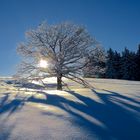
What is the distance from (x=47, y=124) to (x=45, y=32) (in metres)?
21.3

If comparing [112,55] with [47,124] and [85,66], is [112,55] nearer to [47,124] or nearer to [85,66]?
[85,66]

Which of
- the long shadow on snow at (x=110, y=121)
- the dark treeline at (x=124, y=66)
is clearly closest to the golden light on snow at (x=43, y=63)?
the long shadow on snow at (x=110, y=121)

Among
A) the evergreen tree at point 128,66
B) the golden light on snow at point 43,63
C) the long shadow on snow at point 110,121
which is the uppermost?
the evergreen tree at point 128,66

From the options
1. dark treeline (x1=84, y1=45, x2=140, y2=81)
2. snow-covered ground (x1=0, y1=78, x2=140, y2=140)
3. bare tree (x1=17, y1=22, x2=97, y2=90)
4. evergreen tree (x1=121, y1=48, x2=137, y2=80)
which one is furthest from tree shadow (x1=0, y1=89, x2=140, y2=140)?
evergreen tree (x1=121, y1=48, x2=137, y2=80)

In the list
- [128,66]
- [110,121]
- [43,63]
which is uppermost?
[128,66]

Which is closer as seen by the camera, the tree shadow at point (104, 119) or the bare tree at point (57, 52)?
the tree shadow at point (104, 119)

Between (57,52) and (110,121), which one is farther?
(57,52)

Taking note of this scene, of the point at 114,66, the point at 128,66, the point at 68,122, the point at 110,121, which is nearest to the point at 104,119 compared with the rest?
the point at 110,121

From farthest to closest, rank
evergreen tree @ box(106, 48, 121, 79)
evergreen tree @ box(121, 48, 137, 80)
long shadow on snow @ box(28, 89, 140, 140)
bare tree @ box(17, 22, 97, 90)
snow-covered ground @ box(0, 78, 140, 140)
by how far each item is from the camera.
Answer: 1. evergreen tree @ box(106, 48, 121, 79)
2. evergreen tree @ box(121, 48, 137, 80)
3. bare tree @ box(17, 22, 97, 90)
4. long shadow on snow @ box(28, 89, 140, 140)
5. snow-covered ground @ box(0, 78, 140, 140)

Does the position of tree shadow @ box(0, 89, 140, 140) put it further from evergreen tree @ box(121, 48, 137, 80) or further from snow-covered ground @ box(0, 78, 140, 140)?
evergreen tree @ box(121, 48, 137, 80)

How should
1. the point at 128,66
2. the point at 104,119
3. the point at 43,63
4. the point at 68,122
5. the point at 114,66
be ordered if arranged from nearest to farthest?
the point at 68,122
the point at 104,119
the point at 43,63
the point at 128,66
the point at 114,66

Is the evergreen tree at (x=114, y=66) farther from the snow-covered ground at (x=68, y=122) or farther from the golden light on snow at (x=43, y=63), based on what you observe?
the snow-covered ground at (x=68, y=122)

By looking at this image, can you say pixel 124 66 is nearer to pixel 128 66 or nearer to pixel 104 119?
pixel 128 66

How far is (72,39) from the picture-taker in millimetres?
24453
